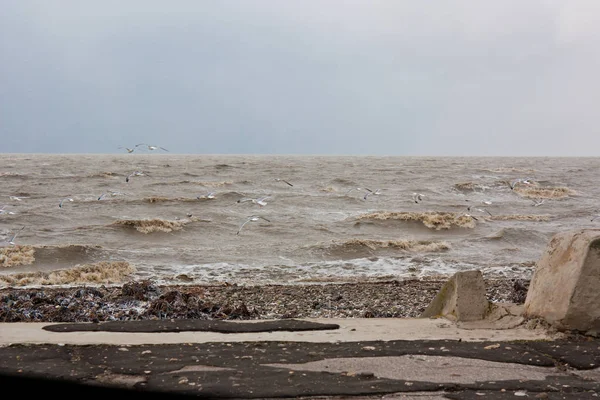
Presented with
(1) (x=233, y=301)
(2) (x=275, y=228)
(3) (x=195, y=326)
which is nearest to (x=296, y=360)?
(3) (x=195, y=326)

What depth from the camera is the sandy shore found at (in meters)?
7.46

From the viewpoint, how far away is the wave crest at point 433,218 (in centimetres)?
1915

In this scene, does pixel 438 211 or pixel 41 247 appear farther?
pixel 438 211

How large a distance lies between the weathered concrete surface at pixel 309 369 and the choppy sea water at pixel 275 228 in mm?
6473

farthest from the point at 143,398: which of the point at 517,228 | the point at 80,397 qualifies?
the point at 517,228

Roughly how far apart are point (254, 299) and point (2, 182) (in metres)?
25.2

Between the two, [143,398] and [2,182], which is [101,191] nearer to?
[2,182]

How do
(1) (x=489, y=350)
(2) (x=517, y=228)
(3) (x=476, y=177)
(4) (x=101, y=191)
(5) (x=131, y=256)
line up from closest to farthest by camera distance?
1. (1) (x=489, y=350)
2. (5) (x=131, y=256)
3. (2) (x=517, y=228)
4. (4) (x=101, y=191)
5. (3) (x=476, y=177)

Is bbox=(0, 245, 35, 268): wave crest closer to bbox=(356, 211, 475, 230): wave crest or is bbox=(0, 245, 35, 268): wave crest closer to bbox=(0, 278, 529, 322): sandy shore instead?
bbox=(0, 278, 529, 322): sandy shore

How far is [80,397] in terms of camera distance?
3748 millimetres

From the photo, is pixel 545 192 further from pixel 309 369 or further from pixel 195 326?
pixel 309 369

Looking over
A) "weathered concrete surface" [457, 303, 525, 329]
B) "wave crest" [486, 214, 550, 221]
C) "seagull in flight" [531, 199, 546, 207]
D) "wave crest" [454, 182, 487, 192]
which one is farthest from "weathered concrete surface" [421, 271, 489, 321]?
"wave crest" [454, 182, 487, 192]

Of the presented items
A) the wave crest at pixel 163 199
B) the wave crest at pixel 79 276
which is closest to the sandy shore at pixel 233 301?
the wave crest at pixel 79 276

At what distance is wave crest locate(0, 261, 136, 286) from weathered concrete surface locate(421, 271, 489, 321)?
288 inches
